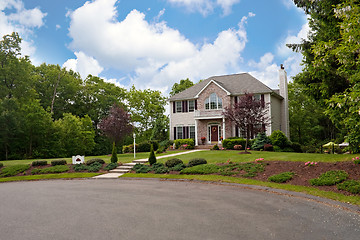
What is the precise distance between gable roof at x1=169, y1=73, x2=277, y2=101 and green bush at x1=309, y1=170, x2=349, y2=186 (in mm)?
17265

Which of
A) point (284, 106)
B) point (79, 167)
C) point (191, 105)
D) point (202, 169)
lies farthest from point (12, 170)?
point (284, 106)

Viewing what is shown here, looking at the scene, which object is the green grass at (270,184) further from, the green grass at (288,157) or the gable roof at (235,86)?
the gable roof at (235,86)

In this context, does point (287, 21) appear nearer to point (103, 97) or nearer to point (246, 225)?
point (246, 225)

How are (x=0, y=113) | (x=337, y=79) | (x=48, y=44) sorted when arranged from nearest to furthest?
(x=337, y=79) < (x=48, y=44) < (x=0, y=113)

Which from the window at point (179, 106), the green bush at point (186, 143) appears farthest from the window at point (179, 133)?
the window at point (179, 106)

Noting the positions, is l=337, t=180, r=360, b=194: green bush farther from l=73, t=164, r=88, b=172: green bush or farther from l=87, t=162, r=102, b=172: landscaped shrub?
l=73, t=164, r=88, b=172: green bush

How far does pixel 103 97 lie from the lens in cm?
4109

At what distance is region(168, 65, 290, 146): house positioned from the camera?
2759cm

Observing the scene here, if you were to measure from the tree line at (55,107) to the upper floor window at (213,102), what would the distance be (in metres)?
6.70

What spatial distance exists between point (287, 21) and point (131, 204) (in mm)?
15461

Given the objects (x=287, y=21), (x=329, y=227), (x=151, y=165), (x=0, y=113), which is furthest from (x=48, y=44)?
(x=329, y=227)

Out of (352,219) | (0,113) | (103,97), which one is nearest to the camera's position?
(352,219)

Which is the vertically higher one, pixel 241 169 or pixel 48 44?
pixel 48 44

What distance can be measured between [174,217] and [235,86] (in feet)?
81.9
